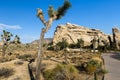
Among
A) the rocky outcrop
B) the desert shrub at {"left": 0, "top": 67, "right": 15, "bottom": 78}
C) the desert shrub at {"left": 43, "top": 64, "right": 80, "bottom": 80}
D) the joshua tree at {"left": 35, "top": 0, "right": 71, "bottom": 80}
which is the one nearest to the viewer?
the desert shrub at {"left": 43, "top": 64, "right": 80, "bottom": 80}

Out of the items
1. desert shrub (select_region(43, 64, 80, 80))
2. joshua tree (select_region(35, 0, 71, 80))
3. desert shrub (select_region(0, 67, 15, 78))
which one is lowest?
desert shrub (select_region(0, 67, 15, 78))

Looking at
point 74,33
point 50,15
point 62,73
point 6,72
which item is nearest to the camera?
point 62,73

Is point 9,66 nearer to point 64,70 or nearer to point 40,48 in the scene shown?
point 40,48

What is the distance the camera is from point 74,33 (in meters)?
136

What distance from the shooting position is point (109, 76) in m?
21.9

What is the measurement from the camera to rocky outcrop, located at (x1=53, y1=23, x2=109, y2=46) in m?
128

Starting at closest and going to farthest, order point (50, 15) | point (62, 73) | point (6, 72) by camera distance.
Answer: point (62, 73) < point (50, 15) < point (6, 72)

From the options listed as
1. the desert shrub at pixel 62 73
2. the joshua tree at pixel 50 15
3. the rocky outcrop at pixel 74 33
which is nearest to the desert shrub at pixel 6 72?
the joshua tree at pixel 50 15

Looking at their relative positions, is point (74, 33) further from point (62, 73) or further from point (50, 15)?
point (62, 73)

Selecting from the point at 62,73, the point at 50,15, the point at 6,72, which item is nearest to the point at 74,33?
the point at 6,72

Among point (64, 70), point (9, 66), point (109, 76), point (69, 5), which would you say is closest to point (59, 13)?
point (69, 5)

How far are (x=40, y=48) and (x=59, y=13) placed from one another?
3.11 meters

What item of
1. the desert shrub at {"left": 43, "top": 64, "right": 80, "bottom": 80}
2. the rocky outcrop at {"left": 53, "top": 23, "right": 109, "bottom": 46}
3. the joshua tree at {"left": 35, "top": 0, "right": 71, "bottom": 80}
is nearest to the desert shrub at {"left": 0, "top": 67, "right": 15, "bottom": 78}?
the joshua tree at {"left": 35, "top": 0, "right": 71, "bottom": 80}

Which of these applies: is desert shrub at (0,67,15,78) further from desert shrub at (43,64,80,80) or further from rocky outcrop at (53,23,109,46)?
rocky outcrop at (53,23,109,46)
